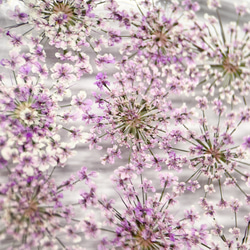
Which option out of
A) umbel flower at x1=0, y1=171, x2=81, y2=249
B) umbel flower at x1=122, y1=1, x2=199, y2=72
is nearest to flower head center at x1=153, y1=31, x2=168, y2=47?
umbel flower at x1=122, y1=1, x2=199, y2=72

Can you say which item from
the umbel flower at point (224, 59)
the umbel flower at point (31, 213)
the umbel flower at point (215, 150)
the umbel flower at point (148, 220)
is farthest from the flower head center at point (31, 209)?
the umbel flower at point (224, 59)

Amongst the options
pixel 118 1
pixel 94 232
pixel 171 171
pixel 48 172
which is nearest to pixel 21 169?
pixel 48 172

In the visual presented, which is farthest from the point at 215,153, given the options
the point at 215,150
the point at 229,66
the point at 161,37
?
the point at 161,37

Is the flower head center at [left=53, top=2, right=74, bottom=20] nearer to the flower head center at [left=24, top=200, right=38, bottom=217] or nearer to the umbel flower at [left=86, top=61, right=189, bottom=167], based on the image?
the umbel flower at [left=86, top=61, right=189, bottom=167]

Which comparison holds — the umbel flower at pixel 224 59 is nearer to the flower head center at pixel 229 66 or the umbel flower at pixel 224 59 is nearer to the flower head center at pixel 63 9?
the flower head center at pixel 229 66

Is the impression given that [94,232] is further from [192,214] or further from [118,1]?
[118,1]

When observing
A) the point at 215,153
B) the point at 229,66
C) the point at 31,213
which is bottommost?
the point at 31,213

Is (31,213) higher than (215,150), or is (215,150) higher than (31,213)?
(215,150)

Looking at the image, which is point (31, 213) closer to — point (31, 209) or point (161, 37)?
point (31, 209)
